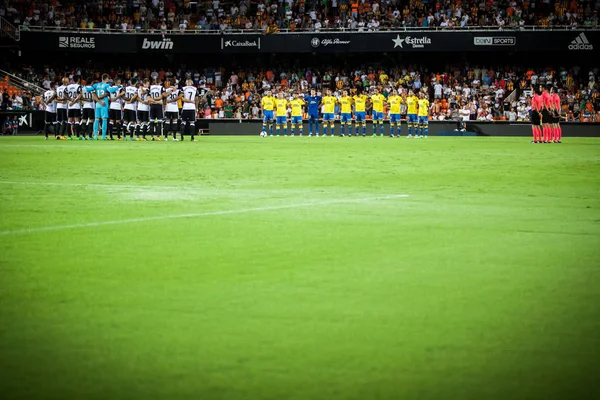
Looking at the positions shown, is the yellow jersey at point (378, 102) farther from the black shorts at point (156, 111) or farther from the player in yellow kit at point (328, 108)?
the black shorts at point (156, 111)

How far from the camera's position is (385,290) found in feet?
19.2

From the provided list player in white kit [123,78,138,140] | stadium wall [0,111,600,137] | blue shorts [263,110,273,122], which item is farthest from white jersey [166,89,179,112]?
stadium wall [0,111,600,137]

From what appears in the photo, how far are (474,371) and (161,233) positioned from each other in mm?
5142

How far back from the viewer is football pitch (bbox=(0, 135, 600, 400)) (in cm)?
392

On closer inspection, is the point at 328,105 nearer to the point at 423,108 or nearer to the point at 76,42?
the point at 423,108

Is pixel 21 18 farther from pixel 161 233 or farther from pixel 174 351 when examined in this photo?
pixel 174 351

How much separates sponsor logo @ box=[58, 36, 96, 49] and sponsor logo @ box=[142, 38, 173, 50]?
313 centimetres

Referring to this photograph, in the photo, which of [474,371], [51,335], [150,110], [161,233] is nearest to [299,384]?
[474,371]

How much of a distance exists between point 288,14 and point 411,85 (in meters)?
9.41

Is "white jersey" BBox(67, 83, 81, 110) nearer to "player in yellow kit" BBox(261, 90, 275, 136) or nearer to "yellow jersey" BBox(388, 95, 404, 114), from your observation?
"player in yellow kit" BBox(261, 90, 275, 136)

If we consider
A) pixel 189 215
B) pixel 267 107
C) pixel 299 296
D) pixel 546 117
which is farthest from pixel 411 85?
pixel 299 296

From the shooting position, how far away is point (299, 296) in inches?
223

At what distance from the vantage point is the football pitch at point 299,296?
3.92m

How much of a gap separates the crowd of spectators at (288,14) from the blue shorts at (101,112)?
2214 cm
